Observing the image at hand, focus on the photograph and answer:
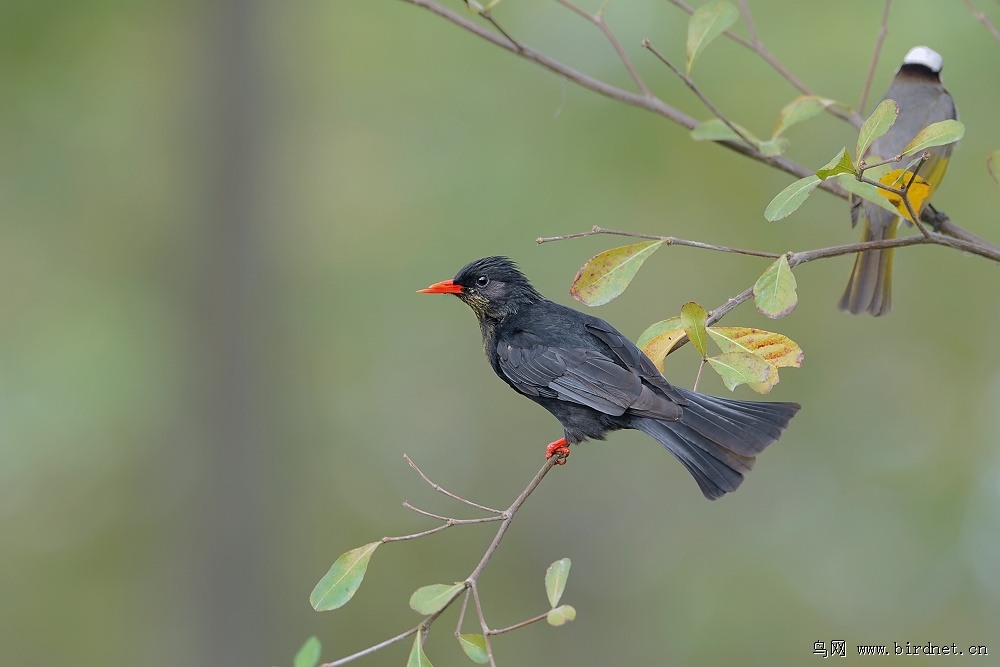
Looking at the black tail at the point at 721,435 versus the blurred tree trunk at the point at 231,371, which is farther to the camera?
the blurred tree trunk at the point at 231,371

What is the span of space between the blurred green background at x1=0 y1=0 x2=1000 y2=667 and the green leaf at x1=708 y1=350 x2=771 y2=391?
254 inches

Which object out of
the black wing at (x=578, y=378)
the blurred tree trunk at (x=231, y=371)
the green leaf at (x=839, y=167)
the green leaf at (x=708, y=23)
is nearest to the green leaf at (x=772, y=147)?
the green leaf at (x=708, y=23)

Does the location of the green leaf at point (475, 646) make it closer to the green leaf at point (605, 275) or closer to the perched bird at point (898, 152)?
the green leaf at point (605, 275)

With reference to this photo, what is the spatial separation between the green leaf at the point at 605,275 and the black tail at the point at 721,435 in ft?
2.63

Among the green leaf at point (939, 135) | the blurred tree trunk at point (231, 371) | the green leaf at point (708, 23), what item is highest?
the green leaf at point (708, 23)

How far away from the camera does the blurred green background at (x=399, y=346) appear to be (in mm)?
9086

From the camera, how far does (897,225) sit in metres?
4.41

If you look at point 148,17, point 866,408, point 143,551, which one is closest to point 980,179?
point 866,408

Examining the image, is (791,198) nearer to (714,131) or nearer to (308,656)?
(714,131)

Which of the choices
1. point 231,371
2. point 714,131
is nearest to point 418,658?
point 714,131

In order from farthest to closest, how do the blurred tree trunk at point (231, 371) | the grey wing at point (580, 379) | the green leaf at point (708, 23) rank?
the blurred tree trunk at point (231, 371)
the grey wing at point (580, 379)
the green leaf at point (708, 23)

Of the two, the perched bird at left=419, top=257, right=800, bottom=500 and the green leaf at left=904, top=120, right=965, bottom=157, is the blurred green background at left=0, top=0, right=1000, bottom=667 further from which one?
the green leaf at left=904, top=120, right=965, bottom=157

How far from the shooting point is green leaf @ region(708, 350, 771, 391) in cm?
234

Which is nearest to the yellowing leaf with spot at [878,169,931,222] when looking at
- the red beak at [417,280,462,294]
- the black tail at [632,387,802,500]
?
the black tail at [632,387,802,500]
